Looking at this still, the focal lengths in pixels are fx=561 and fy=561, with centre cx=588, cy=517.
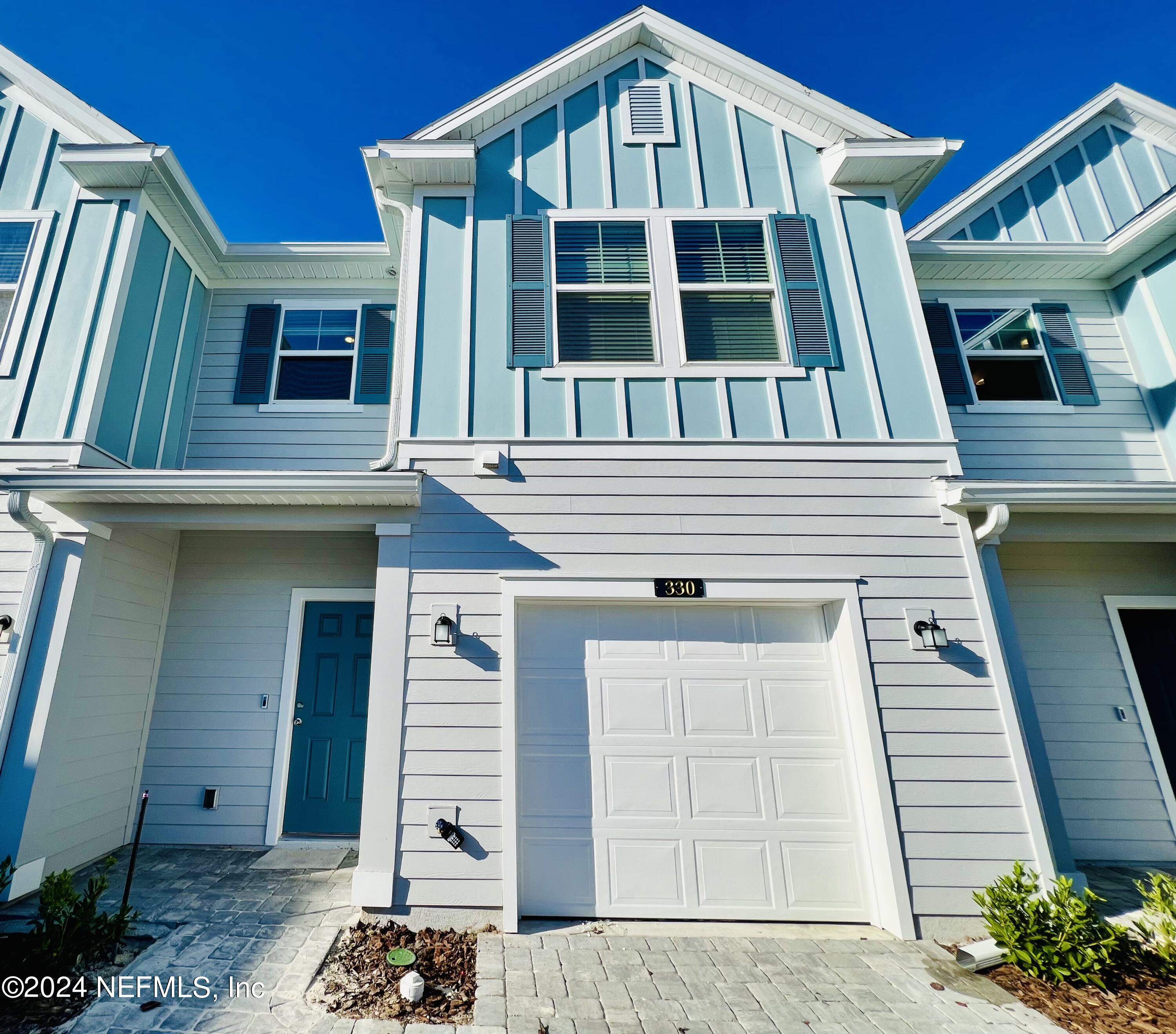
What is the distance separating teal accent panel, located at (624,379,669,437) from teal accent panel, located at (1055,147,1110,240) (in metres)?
5.52

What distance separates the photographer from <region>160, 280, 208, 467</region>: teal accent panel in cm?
516

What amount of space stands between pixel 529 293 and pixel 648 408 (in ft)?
4.45

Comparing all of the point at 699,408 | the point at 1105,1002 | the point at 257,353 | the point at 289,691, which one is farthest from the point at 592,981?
the point at 257,353

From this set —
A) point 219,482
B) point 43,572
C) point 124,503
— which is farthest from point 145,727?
point 219,482

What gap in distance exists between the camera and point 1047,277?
5906 millimetres

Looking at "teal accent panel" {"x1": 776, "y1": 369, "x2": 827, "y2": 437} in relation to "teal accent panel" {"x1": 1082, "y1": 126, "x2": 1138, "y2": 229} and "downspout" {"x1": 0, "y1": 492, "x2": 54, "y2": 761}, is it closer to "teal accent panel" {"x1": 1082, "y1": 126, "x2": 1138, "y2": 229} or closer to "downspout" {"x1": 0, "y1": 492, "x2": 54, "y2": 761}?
"teal accent panel" {"x1": 1082, "y1": 126, "x2": 1138, "y2": 229}

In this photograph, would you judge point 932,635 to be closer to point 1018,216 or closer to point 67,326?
point 1018,216

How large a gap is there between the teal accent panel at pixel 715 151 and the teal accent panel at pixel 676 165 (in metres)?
0.11

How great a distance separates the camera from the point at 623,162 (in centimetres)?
490

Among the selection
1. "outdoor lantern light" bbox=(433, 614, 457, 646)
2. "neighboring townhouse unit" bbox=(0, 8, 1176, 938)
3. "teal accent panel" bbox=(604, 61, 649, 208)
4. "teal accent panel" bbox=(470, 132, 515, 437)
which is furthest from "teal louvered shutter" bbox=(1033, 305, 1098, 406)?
"outdoor lantern light" bbox=(433, 614, 457, 646)

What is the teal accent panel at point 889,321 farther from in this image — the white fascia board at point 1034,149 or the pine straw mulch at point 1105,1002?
the pine straw mulch at point 1105,1002

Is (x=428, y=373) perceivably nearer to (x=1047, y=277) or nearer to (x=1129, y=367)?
(x=1047, y=277)

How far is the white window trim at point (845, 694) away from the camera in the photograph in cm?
336

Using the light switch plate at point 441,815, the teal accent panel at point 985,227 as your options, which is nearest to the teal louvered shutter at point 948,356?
the teal accent panel at point 985,227
